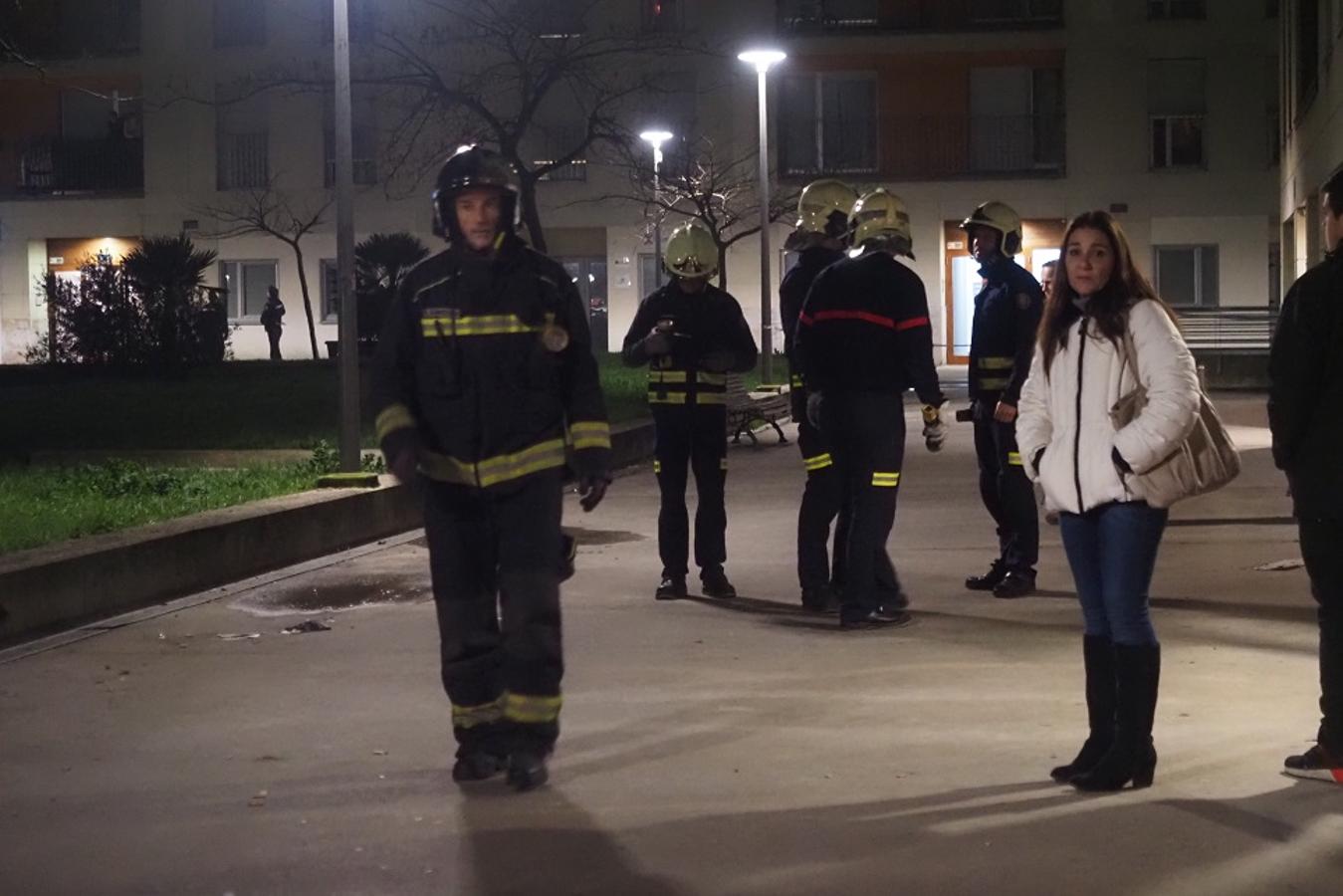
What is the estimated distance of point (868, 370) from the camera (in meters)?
9.97

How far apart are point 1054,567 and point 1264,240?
37.1 metres

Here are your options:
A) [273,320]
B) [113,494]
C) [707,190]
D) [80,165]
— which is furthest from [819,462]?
[80,165]

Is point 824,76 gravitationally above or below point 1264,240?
above

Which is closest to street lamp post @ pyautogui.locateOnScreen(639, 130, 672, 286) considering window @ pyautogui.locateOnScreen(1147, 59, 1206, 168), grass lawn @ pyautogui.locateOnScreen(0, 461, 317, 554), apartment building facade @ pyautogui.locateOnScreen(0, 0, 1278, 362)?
apartment building facade @ pyautogui.locateOnScreen(0, 0, 1278, 362)

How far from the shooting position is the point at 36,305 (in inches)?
2003

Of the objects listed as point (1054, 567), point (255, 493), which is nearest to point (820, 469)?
point (1054, 567)

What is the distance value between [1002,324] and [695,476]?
1.81 m

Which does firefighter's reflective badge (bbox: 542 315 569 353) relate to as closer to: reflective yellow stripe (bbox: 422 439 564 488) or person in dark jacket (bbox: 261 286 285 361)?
reflective yellow stripe (bbox: 422 439 564 488)

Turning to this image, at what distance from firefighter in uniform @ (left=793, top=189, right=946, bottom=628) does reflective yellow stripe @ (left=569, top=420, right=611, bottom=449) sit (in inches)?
129

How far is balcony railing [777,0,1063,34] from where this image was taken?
4778 centimetres

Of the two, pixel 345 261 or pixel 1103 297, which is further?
pixel 345 261

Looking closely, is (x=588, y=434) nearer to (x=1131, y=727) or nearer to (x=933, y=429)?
(x=1131, y=727)

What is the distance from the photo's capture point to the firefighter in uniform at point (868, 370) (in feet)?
32.8

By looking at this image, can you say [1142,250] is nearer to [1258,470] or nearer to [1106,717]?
[1258,470]
